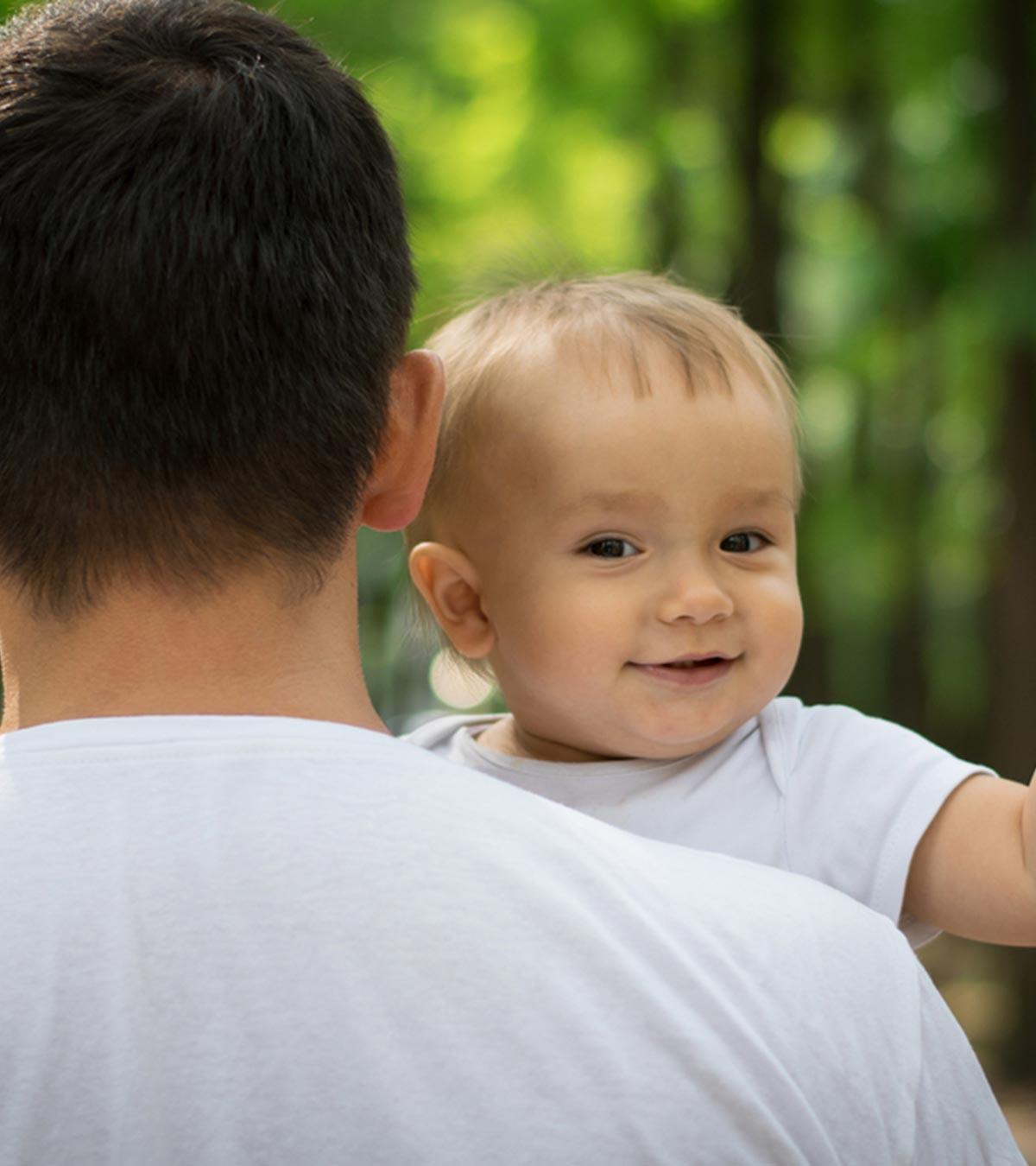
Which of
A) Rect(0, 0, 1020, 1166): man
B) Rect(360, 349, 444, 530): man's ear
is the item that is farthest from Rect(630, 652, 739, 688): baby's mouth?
Rect(0, 0, 1020, 1166): man

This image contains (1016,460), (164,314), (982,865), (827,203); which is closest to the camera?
(164,314)

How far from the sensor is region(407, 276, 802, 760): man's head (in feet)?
8.07

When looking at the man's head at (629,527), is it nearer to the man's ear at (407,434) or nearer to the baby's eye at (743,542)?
the baby's eye at (743,542)

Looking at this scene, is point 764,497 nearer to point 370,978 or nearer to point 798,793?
point 798,793

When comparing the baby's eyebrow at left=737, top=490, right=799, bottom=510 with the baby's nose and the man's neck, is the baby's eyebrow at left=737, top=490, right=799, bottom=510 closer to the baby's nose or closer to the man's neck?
the baby's nose

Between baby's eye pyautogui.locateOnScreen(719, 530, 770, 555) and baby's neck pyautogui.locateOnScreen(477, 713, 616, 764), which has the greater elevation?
baby's eye pyautogui.locateOnScreen(719, 530, 770, 555)

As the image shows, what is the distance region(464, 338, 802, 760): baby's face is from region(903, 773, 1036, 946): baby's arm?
0.34 m

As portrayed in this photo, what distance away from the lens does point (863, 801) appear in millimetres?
2311

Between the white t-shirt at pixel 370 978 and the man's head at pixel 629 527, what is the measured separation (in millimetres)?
838

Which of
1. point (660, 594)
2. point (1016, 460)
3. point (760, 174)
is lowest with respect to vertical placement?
point (1016, 460)

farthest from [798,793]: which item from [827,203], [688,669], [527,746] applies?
[827,203]

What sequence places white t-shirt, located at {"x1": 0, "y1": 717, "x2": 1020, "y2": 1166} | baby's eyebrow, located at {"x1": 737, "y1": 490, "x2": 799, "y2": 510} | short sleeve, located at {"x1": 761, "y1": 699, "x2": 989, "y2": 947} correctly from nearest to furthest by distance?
white t-shirt, located at {"x1": 0, "y1": 717, "x2": 1020, "y2": 1166} < short sleeve, located at {"x1": 761, "y1": 699, "x2": 989, "y2": 947} < baby's eyebrow, located at {"x1": 737, "y1": 490, "x2": 799, "y2": 510}

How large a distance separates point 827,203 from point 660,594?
12.5 m

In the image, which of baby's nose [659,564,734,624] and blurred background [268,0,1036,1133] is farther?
blurred background [268,0,1036,1133]
